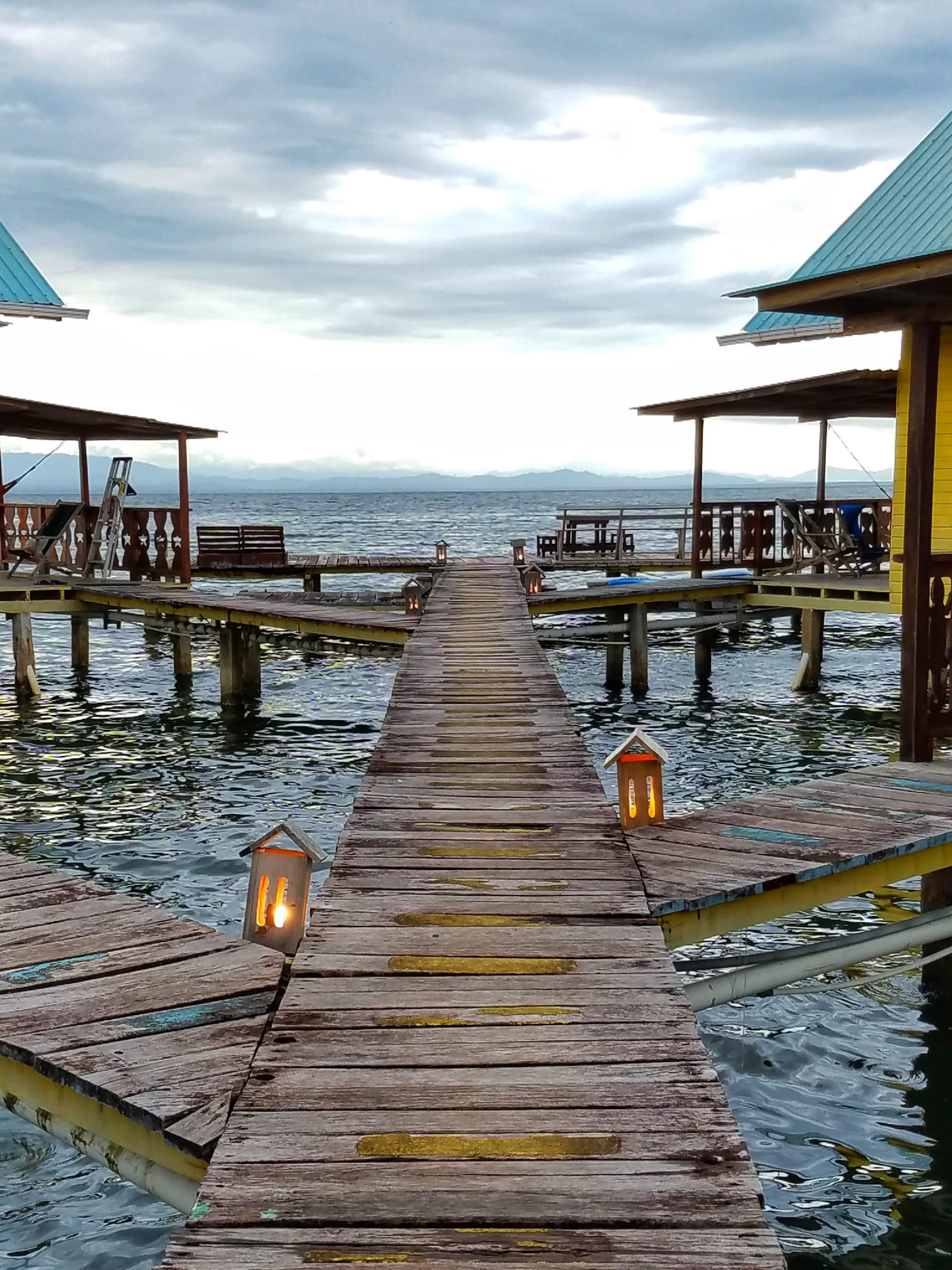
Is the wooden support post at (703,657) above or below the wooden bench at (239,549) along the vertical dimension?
below

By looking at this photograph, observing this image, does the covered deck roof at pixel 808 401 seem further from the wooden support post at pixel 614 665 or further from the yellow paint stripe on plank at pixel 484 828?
the yellow paint stripe on plank at pixel 484 828

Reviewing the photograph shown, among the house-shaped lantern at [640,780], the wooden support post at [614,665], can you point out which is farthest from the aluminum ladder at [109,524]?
the house-shaped lantern at [640,780]

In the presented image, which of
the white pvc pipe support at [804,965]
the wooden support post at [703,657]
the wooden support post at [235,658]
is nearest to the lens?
the white pvc pipe support at [804,965]

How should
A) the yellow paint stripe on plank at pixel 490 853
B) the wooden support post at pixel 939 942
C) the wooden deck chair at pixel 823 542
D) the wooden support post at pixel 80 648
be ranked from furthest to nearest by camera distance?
the wooden support post at pixel 80 648
the wooden deck chair at pixel 823 542
the wooden support post at pixel 939 942
the yellow paint stripe on plank at pixel 490 853

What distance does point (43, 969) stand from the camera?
4188 mm

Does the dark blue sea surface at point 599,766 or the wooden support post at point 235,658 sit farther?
the wooden support post at point 235,658

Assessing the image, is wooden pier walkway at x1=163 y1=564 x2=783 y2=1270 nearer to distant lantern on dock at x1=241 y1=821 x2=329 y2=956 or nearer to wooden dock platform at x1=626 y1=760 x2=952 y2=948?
distant lantern on dock at x1=241 y1=821 x2=329 y2=956

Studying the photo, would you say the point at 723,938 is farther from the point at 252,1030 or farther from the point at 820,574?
the point at 820,574

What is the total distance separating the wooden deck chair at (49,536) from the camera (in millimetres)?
17094

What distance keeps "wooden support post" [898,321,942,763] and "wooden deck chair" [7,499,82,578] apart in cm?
1361

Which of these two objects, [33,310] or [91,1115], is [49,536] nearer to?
[33,310]

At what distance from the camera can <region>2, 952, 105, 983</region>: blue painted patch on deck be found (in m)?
4.09

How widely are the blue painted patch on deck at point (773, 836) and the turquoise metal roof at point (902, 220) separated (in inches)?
130

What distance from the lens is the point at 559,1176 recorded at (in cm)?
256
